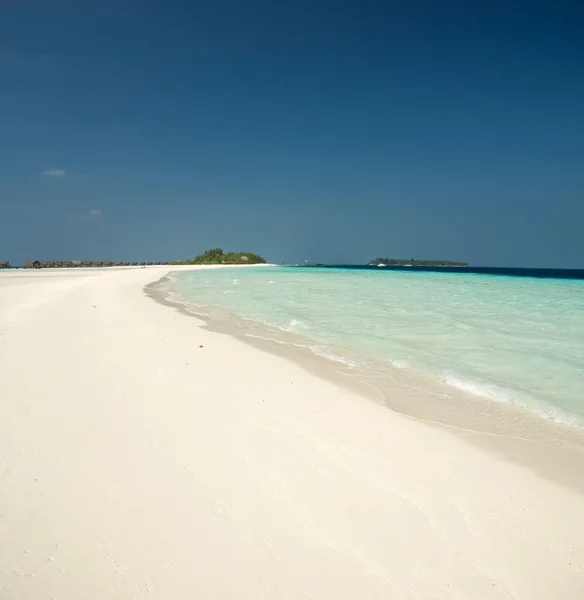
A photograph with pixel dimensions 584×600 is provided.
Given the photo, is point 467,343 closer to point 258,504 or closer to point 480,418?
point 480,418

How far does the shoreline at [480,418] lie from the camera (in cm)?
316

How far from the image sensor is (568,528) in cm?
228

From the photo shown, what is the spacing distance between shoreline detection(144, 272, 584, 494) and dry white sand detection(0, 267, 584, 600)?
206 mm

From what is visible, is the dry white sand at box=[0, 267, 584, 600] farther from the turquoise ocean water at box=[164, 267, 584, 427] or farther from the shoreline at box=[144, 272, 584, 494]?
the turquoise ocean water at box=[164, 267, 584, 427]

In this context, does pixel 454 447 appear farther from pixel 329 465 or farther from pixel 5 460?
pixel 5 460

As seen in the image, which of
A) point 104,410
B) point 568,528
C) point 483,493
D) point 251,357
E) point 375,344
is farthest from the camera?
point 375,344

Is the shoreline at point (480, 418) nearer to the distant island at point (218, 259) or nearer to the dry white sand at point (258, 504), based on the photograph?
the dry white sand at point (258, 504)

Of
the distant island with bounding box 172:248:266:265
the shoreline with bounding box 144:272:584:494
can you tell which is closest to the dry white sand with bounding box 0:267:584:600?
the shoreline with bounding box 144:272:584:494

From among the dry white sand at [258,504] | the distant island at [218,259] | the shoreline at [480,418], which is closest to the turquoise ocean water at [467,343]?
the shoreline at [480,418]

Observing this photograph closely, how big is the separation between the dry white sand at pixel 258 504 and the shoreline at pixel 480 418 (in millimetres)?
206

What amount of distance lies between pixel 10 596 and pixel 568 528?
299 cm

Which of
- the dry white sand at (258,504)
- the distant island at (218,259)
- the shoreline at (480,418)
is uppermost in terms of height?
the distant island at (218,259)

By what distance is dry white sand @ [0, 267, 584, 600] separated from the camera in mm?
1822

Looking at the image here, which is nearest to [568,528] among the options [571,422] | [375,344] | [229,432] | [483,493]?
[483,493]
